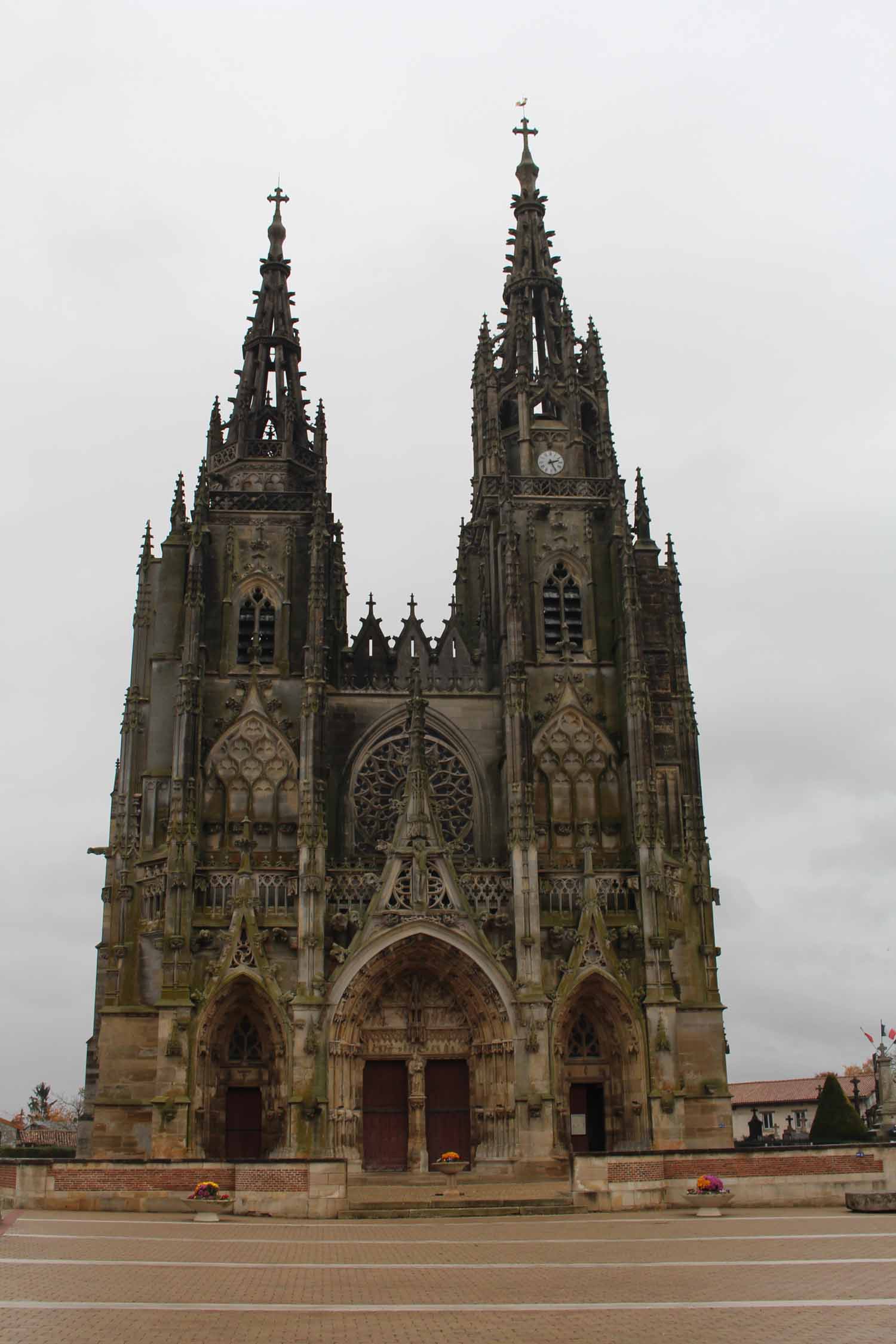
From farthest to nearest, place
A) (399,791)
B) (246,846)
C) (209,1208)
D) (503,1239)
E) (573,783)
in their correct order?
(399,791), (573,783), (246,846), (209,1208), (503,1239)

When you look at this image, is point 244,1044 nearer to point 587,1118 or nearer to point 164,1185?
point 587,1118

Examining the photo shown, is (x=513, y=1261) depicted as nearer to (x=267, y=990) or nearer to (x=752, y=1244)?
(x=752, y=1244)

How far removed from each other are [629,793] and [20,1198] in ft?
65.7

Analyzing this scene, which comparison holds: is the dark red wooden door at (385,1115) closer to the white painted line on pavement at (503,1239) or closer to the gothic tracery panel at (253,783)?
the gothic tracery panel at (253,783)

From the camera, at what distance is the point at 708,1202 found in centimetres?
2455

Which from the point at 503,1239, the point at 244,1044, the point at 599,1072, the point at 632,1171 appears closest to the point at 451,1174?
the point at 632,1171

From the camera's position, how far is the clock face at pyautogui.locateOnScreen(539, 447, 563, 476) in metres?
45.1

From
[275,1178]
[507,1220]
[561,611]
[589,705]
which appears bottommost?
[507,1220]

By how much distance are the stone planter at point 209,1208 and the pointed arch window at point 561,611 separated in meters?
21.4

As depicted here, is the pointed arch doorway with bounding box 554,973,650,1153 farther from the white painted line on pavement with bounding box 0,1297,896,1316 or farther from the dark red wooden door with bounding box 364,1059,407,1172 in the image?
the white painted line on pavement with bounding box 0,1297,896,1316

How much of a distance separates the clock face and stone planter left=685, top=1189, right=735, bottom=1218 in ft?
85.0

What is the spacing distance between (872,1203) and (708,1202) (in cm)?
290

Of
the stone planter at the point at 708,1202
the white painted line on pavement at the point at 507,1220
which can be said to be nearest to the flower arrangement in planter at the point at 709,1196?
the stone planter at the point at 708,1202

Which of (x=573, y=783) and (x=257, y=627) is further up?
(x=257, y=627)
